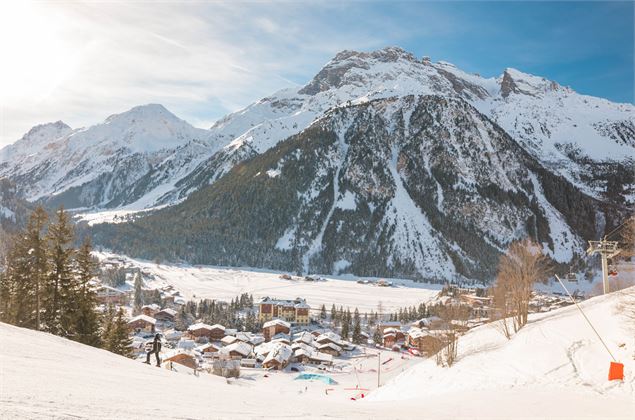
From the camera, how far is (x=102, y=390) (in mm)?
10242

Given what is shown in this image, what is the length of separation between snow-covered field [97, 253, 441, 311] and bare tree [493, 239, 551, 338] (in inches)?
3292

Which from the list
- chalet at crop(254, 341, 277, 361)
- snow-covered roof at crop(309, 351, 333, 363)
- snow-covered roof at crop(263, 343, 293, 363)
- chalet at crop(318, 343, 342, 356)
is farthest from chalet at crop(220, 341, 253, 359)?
chalet at crop(318, 343, 342, 356)

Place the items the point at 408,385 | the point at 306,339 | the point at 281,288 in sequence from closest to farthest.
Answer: the point at 408,385 < the point at 306,339 < the point at 281,288

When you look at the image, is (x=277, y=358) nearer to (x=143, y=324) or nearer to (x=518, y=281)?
(x=143, y=324)

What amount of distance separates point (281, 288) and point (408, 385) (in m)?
117

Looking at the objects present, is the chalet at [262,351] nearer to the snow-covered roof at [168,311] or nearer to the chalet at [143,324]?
the chalet at [143,324]

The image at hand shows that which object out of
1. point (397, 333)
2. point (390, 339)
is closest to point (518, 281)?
point (390, 339)

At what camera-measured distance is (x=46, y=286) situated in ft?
92.1

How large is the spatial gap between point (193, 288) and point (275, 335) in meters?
58.0

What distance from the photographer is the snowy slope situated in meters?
19.7

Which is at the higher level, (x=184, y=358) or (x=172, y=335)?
(x=184, y=358)

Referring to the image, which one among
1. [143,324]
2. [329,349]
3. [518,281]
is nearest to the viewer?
[518,281]

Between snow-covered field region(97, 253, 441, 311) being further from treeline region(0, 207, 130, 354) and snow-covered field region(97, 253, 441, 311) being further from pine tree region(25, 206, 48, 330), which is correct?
pine tree region(25, 206, 48, 330)

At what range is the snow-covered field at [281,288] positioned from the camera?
415ft
